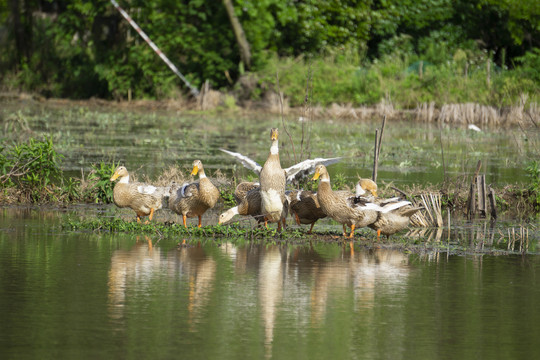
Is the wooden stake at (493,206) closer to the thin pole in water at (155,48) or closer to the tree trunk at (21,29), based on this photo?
the thin pole in water at (155,48)

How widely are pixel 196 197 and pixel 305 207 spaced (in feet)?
4.85

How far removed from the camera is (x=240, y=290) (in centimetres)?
1026

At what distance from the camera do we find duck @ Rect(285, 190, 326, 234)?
14.0m

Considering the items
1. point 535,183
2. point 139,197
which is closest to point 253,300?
point 139,197

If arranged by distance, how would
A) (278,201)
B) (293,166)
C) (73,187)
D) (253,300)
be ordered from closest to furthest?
(253,300) < (278,201) < (293,166) < (73,187)

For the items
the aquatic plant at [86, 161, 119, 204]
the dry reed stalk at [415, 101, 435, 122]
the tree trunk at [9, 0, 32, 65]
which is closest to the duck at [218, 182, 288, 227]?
the aquatic plant at [86, 161, 119, 204]

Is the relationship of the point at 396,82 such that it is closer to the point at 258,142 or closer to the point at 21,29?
the point at 258,142

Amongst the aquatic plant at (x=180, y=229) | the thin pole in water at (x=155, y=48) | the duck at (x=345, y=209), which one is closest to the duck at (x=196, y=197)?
the aquatic plant at (x=180, y=229)

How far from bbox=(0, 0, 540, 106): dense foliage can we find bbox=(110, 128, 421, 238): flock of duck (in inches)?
1011

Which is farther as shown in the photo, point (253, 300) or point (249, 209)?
point (249, 209)

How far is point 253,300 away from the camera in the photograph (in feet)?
32.2

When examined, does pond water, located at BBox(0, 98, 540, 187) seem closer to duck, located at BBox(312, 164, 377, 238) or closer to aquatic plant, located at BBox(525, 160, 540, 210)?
aquatic plant, located at BBox(525, 160, 540, 210)

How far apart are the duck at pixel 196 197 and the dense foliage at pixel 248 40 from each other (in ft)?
85.2

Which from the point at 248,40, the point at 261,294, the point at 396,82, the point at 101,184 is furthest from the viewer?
the point at 248,40
